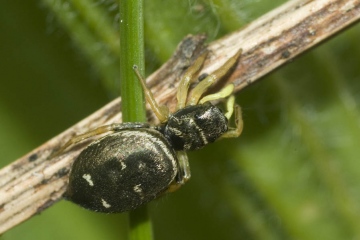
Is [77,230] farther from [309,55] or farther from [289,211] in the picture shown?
[309,55]

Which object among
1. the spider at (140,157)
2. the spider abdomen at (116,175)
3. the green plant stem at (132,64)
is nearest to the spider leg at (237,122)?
the spider at (140,157)

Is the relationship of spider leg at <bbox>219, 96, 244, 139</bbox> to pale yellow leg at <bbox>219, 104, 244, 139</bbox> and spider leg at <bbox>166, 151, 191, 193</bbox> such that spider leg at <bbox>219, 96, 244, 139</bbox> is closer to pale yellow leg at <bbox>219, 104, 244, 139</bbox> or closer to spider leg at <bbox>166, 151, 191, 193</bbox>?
pale yellow leg at <bbox>219, 104, 244, 139</bbox>

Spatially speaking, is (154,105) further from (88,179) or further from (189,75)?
(88,179)

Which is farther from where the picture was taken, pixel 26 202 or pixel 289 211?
pixel 289 211

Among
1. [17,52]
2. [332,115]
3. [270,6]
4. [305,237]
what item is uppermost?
[17,52]

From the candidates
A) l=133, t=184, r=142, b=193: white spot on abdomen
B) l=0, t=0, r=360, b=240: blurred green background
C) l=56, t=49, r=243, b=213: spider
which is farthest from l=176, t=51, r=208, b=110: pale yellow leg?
l=133, t=184, r=142, b=193: white spot on abdomen

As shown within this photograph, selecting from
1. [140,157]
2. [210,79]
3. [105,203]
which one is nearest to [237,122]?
[210,79]

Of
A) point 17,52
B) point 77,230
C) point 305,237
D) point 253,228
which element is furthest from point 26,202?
point 305,237
